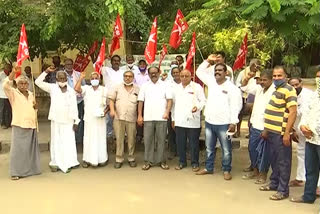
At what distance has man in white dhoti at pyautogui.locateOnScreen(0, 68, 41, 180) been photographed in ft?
22.4

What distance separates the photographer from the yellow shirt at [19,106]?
6777mm

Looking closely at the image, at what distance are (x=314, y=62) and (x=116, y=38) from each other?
9.43 meters

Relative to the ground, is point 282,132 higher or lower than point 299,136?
higher

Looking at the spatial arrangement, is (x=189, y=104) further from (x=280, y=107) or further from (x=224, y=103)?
(x=280, y=107)

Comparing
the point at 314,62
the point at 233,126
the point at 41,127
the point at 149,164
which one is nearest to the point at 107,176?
the point at 149,164

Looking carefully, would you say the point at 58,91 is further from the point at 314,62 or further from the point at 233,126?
the point at 314,62

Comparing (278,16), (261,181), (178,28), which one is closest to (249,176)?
(261,181)

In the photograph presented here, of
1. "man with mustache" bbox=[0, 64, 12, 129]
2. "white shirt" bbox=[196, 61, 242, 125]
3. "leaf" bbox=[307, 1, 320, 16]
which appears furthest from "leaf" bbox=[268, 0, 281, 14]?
"man with mustache" bbox=[0, 64, 12, 129]

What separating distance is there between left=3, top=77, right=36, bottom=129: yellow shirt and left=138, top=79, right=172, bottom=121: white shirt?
1816 millimetres

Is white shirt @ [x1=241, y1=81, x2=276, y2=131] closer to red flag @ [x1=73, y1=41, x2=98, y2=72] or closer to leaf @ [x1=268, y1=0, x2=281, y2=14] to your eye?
leaf @ [x1=268, y1=0, x2=281, y2=14]

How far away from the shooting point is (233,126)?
6.72 metres

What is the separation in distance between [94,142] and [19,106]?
145cm

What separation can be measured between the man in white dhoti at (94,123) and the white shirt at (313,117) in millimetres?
3588

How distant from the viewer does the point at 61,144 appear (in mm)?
7387
